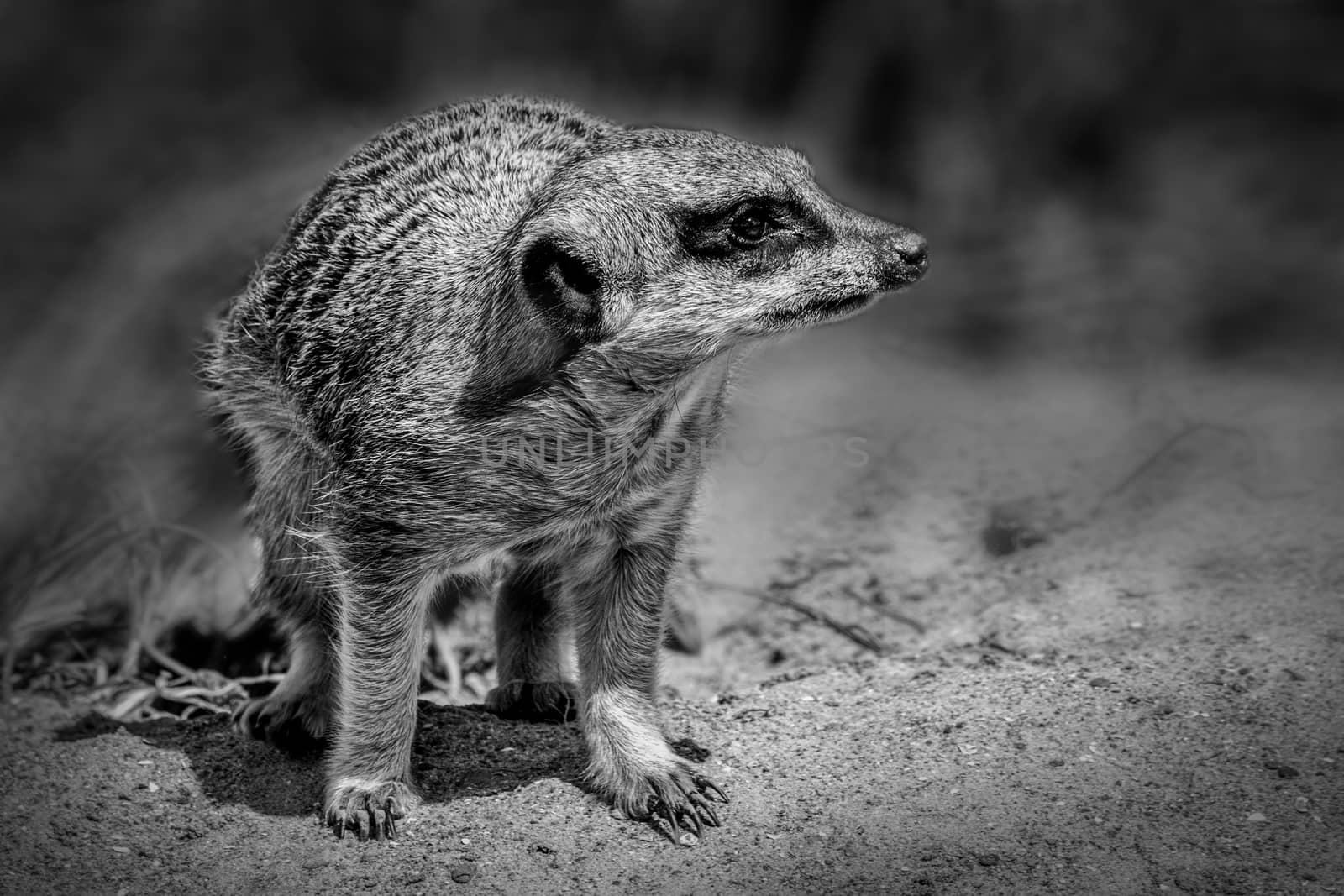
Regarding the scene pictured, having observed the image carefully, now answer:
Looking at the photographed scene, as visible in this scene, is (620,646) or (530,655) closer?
(620,646)

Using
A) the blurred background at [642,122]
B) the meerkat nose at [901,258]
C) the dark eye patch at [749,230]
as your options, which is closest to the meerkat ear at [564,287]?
the dark eye patch at [749,230]

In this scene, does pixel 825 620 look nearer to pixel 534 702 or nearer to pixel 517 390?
pixel 534 702

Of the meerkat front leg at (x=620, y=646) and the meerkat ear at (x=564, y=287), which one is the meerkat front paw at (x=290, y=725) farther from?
the meerkat ear at (x=564, y=287)

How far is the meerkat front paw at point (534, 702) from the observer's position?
430 cm

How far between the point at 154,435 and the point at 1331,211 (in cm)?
700

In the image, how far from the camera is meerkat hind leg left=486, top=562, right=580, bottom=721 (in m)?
4.32

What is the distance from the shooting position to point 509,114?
443cm

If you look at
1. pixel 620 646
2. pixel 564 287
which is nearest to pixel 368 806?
pixel 620 646

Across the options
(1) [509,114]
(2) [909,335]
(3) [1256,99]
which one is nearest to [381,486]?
(1) [509,114]

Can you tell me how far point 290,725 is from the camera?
4168mm

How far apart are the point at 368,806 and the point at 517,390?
1.18 meters

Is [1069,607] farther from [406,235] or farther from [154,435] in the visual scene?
[154,435]

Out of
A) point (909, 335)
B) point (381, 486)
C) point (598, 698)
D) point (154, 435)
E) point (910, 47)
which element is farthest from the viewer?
point (910, 47)

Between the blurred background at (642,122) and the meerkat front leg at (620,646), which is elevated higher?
the blurred background at (642,122)
